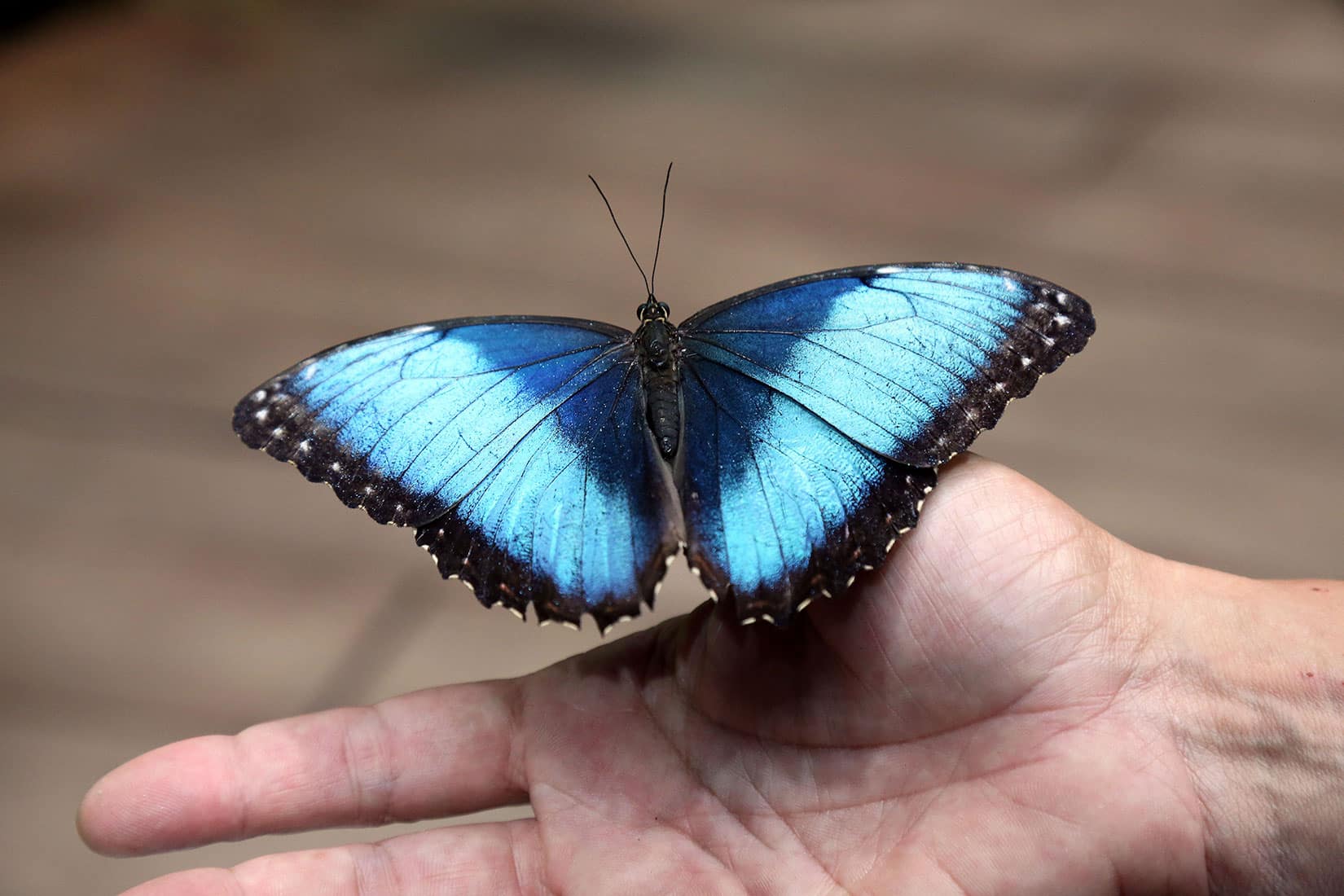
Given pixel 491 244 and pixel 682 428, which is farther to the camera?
pixel 491 244

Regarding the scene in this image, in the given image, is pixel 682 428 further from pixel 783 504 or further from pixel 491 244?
pixel 491 244

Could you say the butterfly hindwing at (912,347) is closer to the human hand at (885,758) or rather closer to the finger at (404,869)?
the human hand at (885,758)

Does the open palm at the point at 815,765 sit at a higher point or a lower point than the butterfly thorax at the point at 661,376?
lower

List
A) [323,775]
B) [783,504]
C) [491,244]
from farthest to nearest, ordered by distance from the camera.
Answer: [491,244] < [323,775] < [783,504]

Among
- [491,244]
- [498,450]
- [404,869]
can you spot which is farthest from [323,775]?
[491,244]

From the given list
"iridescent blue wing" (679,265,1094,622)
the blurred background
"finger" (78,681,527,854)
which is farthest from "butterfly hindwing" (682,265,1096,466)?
the blurred background

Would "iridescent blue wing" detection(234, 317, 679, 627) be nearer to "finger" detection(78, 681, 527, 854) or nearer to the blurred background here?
"finger" detection(78, 681, 527, 854)

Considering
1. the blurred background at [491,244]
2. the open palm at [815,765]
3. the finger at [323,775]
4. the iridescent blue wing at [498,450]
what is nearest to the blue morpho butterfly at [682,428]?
the iridescent blue wing at [498,450]
